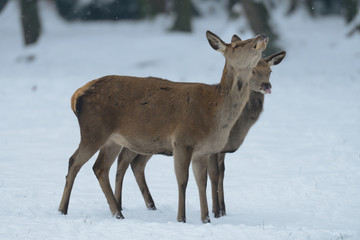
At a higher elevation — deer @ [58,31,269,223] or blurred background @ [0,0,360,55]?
blurred background @ [0,0,360,55]

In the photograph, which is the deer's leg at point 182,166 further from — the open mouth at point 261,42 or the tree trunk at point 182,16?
the tree trunk at point 182,16

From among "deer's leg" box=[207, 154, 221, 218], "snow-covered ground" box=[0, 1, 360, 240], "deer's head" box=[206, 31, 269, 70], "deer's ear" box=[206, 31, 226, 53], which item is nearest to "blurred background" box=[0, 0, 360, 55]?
"snow-covered ground" box=[0, 1, 360, 240]

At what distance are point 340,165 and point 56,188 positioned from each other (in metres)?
4.21

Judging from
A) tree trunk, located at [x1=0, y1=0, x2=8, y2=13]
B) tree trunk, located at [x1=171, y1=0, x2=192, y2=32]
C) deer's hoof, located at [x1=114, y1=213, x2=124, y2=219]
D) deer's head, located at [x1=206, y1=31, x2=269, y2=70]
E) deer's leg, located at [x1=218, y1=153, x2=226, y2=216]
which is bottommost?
deer's hoof, located at [x1=114, y1=213, x2=124, y2=219]

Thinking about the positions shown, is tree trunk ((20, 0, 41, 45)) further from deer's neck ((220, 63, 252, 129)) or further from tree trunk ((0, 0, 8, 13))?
deer's neck ((220, 63, 252, 129))

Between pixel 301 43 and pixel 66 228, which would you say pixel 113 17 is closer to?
pixel 301 43

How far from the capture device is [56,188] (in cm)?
807

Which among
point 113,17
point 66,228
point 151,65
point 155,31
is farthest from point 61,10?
point 66,228

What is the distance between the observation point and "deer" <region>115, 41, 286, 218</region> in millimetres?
7152

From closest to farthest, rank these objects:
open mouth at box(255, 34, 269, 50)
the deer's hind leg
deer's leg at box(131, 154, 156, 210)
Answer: open mouth at box(255, 34, 269, 50) < the deer's hind leg < deer's leg at box(131, 154, 156, 210)

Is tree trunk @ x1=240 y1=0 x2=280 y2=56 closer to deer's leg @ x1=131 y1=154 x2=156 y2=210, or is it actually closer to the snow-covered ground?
the snow-covered ground

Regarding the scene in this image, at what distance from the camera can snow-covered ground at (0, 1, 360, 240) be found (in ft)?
19.7

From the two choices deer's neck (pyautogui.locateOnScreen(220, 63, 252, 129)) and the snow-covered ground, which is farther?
deer's neck (pyautogui.locateOnScreen(220, 63, 252, 129))

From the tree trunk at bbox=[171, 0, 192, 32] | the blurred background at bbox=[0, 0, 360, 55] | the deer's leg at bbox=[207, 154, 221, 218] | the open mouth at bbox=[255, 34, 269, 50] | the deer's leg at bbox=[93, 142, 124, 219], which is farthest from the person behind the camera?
the tree trunk at bbox=[171, 0, 192, 32]
